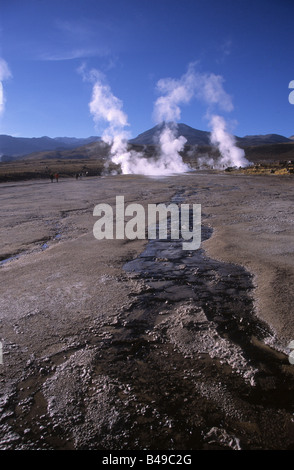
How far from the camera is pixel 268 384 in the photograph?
242 centimetres

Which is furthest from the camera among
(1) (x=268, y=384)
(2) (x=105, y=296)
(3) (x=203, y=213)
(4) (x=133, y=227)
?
(3) (x=203, y=213)

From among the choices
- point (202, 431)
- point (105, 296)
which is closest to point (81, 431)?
point (202, 431)

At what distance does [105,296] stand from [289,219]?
6344 mm

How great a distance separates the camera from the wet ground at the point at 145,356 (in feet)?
6.71

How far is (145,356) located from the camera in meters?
2.79

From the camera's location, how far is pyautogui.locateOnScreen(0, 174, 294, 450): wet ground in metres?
2.04

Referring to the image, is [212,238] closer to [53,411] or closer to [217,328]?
[217,328]
